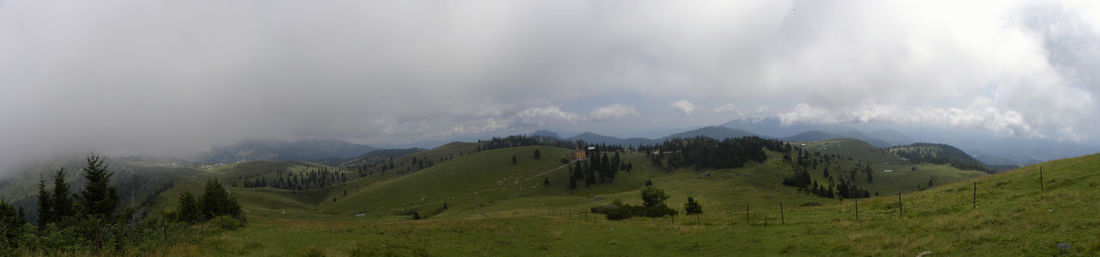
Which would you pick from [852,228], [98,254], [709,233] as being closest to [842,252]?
[852,228]

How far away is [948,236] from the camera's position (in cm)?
1888

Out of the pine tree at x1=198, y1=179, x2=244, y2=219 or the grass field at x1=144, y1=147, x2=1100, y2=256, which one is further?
the pine tree at x1=198, y1=179, x2=244, y2=219

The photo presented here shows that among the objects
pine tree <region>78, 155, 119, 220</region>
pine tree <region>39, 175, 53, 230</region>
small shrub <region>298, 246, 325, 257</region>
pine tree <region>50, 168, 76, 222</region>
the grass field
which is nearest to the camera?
the grass field

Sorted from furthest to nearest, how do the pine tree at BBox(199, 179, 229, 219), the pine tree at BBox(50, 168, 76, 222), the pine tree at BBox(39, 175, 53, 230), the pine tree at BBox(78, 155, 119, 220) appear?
the pine tree at BBox(199, 179, 229, 219), the pine tree at BBox(50, 168, 76, 222), the pine tree at BBox(39, 175, 53, 230), the pine tree at BBox(78, 155, 119, 220)

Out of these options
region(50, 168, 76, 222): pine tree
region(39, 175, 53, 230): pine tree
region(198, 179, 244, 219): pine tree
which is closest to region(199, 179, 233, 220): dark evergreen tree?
region(198, 179, 244, 219): pine tree

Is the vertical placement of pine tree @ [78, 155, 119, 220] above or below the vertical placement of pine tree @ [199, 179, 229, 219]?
above

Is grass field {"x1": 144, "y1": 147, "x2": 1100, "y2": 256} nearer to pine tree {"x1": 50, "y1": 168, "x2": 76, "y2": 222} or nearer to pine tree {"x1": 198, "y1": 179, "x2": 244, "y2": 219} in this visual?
pine tree {"x1": 198, "y1": 179, "x2": 244, "y2": 219}

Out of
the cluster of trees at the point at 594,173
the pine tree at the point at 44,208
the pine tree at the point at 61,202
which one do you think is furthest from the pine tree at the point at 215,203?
the cluster of trees at the point at 594,173

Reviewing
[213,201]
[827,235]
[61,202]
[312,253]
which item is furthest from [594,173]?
[312,253]

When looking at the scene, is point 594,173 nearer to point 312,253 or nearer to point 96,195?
point 96,195

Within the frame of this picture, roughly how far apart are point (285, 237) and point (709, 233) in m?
32.1

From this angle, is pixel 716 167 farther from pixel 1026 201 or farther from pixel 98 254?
pixel 98 254

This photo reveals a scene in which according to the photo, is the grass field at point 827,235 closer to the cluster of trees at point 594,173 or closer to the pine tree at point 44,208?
the pine tree at point 44,208

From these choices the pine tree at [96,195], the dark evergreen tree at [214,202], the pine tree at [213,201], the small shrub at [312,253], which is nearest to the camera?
the small shrub at [312,253]
